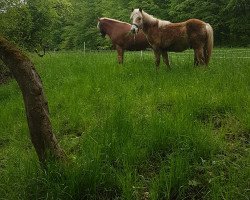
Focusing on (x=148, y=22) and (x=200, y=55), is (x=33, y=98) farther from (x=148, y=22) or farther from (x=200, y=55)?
(x=148, y=22)

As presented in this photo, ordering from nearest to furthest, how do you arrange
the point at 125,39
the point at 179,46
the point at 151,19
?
the point at 179,46 → the point at 151,19 → the point at 125,39

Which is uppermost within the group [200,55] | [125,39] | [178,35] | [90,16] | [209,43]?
[178,35]

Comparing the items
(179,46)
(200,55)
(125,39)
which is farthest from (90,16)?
(200,55)

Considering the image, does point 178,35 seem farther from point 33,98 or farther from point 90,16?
point 90,16

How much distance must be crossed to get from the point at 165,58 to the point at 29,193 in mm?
7223

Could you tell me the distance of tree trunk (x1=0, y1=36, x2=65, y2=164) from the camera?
4.10 m

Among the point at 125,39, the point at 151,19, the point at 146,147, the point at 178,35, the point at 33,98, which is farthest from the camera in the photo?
the point at 125,39

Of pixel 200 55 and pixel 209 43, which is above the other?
pixel 209 43

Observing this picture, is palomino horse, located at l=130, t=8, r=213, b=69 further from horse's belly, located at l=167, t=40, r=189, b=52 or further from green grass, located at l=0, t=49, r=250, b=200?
green grass, located at l=0, t=49, r=250, b=200

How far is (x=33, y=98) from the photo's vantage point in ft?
13.5

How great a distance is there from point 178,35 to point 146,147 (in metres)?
5.91

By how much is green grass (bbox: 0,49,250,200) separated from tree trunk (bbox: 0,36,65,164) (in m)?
0.27

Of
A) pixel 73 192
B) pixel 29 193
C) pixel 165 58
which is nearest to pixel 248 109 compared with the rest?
pixel 73 192

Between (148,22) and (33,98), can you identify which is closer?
(33,98)
